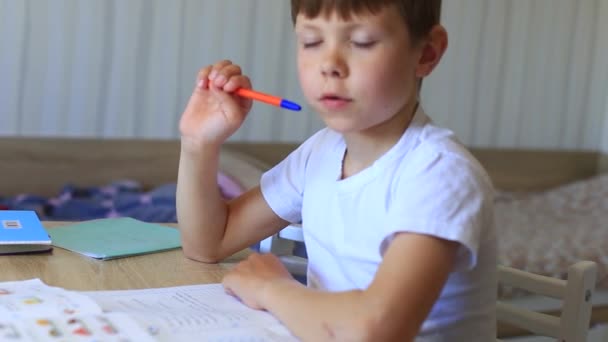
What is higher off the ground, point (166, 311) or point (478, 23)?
point (478, 23)

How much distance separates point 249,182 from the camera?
2.50 metres

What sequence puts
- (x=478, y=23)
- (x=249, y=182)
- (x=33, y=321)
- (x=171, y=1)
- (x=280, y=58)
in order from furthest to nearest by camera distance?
(x=478, y=23)
(x=280, y=58)
(x=171, y=1)
(x=249, y=182)
(x=33, y=321)

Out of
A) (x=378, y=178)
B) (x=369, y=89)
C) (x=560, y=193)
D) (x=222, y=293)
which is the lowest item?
(x=560, y=193)

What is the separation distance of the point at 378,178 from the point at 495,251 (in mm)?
173

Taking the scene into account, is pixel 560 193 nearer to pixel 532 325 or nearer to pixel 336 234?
pixel 532 325

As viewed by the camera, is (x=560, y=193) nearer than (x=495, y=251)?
No

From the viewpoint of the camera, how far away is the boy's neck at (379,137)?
1149mm

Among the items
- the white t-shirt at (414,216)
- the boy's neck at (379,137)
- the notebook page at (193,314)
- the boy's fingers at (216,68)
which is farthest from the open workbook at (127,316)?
the boy's fingers at (216,68)

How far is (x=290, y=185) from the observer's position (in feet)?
4.36

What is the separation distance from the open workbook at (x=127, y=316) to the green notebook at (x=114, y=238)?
0.64ft

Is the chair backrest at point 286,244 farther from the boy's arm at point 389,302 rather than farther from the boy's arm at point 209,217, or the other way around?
the boy's arm at point 389,302

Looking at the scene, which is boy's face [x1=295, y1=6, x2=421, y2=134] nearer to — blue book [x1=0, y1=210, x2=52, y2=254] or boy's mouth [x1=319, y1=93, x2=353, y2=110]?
boy's mouth [x1=319, y1=93, x2=353, y2=110]

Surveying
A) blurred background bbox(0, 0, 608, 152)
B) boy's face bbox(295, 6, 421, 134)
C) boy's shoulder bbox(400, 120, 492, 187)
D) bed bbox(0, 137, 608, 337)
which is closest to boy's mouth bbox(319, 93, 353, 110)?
boy's face bbox(295, 6, 421, 134)

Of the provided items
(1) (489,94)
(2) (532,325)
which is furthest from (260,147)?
(2) (532,325)
